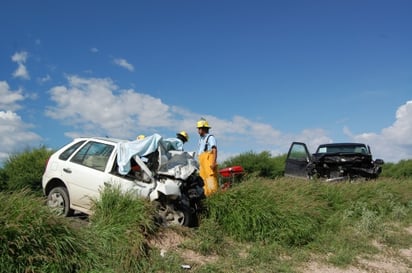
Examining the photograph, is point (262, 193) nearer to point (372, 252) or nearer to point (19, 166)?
point (372, 252)

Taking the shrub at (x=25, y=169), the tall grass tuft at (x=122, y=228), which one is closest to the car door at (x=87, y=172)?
the tall grass tuft at (x=122, y=228)

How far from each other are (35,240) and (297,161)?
408 inches

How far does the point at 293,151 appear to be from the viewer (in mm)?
14273

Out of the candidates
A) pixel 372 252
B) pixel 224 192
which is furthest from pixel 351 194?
pixel 224 192

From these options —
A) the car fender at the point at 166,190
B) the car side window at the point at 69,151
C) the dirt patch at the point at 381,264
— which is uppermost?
the car side window at the point at 69,151

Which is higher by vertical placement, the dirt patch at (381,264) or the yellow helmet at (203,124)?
the yellow helmet at (203,124)

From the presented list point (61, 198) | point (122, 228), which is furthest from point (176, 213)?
point (61, 198)

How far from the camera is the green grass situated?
15.8 feet

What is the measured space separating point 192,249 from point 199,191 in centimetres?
150

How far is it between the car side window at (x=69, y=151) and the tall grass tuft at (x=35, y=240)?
309 centimetres

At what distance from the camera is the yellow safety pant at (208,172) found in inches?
336

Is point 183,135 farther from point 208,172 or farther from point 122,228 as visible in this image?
point 122,228

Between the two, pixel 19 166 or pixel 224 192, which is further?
pixel 19 166

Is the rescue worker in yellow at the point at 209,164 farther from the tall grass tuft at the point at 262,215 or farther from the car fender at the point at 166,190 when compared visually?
the car fender at the point at 166,190
